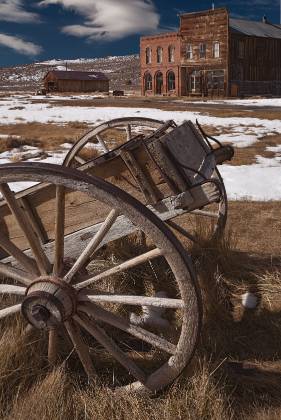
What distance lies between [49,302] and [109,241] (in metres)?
0.61

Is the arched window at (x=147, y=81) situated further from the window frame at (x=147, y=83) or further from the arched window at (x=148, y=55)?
the arched window at (x=148, y=55)

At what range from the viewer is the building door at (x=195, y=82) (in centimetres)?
3594

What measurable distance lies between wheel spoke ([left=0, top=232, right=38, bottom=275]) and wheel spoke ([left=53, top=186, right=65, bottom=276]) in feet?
0.48

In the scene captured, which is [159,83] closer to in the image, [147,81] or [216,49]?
[147,81]

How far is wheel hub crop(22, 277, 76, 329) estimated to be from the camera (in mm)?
2094

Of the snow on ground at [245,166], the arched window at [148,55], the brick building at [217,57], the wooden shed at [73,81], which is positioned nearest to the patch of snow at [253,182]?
the snow on ground at [245,166]

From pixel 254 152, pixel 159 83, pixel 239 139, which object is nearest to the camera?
pixel 254 152

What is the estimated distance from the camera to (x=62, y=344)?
8.86ft

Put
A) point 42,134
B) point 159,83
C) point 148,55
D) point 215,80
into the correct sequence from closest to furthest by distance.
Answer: point 42,134
point 215,80
point 159,83
point 148,55

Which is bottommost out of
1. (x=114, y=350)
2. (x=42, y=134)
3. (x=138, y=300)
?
(x=114, y=350)

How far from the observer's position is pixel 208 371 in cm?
231

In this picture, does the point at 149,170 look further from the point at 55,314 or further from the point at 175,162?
the point at 55,314

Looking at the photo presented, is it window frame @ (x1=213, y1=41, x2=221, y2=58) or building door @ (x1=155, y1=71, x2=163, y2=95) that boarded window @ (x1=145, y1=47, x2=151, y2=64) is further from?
window frame @ (x1=213, y1=41, x2=221, y2=58)

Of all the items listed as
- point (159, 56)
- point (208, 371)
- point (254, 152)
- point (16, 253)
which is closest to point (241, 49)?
point (159, 56)
